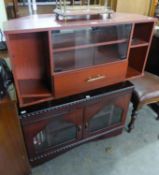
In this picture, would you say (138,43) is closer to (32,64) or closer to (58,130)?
(32,64)

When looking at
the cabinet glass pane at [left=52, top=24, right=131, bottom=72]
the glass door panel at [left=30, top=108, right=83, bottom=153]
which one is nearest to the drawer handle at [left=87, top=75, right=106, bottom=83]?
the cabinet glass pane at [left=52, top=24, right=131, bottom=72]

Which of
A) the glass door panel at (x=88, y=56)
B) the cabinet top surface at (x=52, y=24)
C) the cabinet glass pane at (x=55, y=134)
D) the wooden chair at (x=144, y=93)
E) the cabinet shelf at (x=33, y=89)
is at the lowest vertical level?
the cabinet glass pane at (x=55, y=134)

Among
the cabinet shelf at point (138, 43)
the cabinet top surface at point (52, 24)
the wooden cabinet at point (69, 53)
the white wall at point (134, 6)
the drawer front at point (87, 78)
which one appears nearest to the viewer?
the cabinet top surface at point (52, 24)

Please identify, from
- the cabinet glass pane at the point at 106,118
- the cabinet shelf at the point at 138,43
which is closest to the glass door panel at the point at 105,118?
the cabinet glass pane at the point at 106,118

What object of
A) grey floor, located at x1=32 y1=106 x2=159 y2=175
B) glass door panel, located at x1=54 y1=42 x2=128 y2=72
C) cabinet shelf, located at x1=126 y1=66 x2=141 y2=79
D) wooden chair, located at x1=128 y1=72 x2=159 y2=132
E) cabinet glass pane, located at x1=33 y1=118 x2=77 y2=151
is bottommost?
grey floor, located at x1=32 y1=106 x2=159 y2=175

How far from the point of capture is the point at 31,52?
1.15m

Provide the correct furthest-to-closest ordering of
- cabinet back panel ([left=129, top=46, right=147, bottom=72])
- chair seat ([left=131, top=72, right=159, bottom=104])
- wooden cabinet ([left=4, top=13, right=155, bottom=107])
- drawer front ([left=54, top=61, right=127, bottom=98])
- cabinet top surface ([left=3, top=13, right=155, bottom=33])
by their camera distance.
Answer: chair seat ([left=131, top=72, right=159, bottom=104])
cabinet back panel ([left=129, top=46, right=147, bottom=72])
drawer front ([left=54, top=61, right=127, bottom=98])
wooden cabinet ([left=4, top=13, right=155, bottom=107])
cabinet top surface ([left=3, top=13, right=155, bottom=33])

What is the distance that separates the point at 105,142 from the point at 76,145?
312 mm

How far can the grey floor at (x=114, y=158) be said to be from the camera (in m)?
1.43

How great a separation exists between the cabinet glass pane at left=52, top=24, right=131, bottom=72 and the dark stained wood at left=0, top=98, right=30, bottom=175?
0.36 m

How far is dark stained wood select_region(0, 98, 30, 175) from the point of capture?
0.92 metres

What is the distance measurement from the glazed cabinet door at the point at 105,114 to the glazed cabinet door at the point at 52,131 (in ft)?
0.25

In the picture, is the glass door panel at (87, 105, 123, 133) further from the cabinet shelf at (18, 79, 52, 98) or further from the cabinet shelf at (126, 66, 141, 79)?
the cabinet shelf at (18, 79, 52, 98)

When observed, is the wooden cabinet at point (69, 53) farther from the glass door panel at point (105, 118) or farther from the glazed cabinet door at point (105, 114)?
the glass door panel at point (105, 118)
